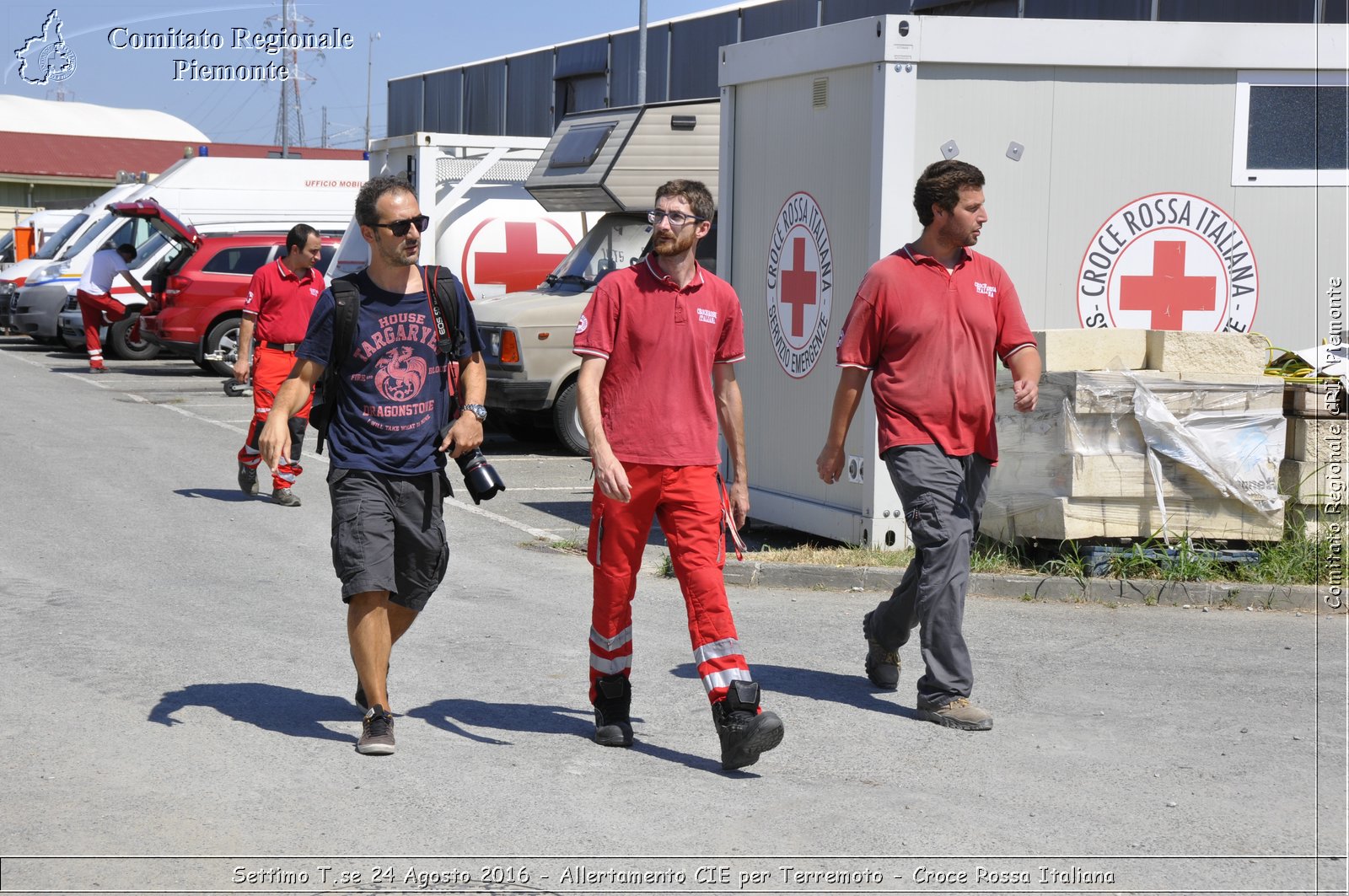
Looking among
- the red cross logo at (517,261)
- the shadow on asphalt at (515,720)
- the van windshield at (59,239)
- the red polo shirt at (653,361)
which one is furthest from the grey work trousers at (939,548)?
the van windshield at (59,239)

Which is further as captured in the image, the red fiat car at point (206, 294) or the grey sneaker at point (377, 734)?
the red fiat car at point (206, 294)

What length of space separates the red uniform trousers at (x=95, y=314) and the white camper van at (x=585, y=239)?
10470mm

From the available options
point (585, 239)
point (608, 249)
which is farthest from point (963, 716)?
point (585, 239)

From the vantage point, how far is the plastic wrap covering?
26.8 ft

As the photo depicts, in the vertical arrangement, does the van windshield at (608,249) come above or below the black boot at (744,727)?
above

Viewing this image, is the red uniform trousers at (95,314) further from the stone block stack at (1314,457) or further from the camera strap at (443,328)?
the camera strap at (443,328)

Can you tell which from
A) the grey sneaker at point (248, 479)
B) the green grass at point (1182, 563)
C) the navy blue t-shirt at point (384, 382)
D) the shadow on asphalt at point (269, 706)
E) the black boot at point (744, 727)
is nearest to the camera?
the black boot at point (744, 727)

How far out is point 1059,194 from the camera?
8.91 meters

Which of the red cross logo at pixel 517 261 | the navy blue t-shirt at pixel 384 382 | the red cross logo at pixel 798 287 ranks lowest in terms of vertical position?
the navy blue t-shirt at pixel 384 382

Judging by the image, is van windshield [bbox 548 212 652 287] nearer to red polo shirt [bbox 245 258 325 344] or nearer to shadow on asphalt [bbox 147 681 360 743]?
red polo shirt [bbox 245 258 325 344]

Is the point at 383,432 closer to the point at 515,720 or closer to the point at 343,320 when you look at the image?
the point at 343,320

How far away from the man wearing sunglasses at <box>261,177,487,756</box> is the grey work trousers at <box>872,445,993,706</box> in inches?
62.5

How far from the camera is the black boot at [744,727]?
5070 mm

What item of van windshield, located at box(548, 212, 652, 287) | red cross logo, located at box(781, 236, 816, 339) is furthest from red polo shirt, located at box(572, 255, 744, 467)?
van windshield, located at box(548, 212, 652, 287)
